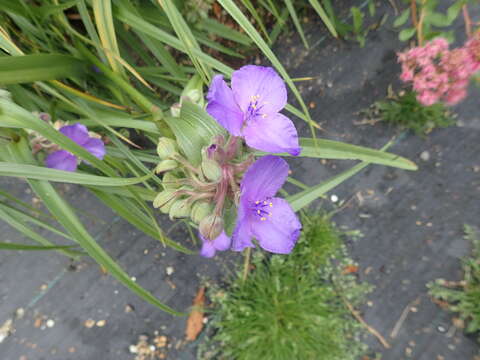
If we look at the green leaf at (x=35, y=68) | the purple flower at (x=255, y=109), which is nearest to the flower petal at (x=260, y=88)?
the purple flower at (x=255, y=109)

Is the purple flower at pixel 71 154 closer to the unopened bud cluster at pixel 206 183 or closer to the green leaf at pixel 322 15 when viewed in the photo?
the unopened bud cluster at pixel 206 183

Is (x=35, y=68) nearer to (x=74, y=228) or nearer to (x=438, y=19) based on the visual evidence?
(x=74, y=228)

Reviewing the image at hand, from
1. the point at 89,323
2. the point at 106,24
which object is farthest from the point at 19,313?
the point at 106,24

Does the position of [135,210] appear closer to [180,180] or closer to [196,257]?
[180,180]

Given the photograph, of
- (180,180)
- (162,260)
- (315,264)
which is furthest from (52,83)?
(315,264)

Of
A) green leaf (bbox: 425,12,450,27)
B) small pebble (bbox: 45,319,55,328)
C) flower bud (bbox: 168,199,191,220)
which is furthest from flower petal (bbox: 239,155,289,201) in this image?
small pebble (bbox: 45,319,55,328)

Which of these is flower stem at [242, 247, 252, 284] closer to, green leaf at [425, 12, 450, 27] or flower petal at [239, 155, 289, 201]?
flower petal at [239, 155, 289, 201]
